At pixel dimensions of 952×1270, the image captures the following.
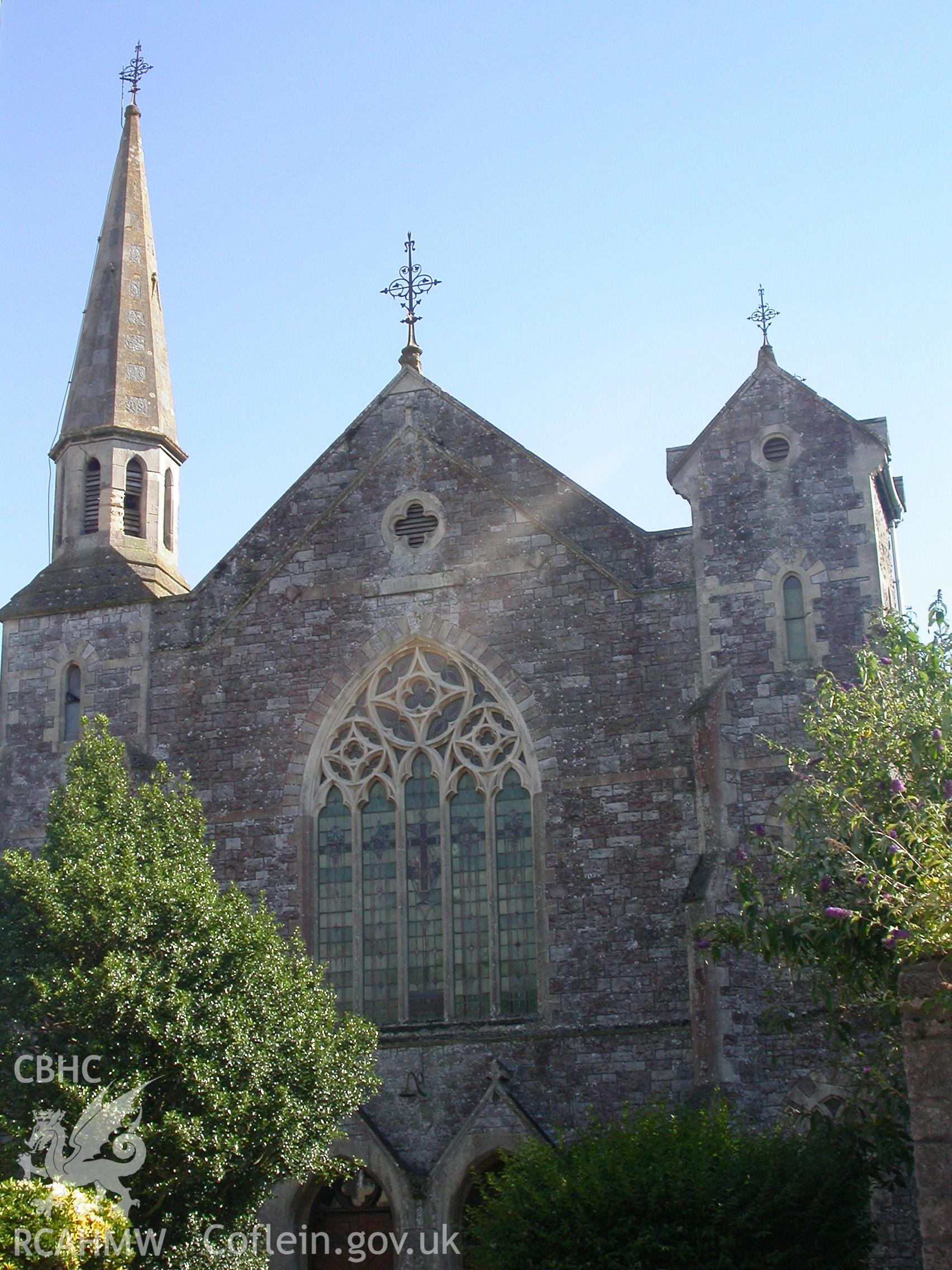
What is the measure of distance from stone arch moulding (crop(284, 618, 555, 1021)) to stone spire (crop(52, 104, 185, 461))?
243 inches

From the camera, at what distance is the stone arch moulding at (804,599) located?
22797mm

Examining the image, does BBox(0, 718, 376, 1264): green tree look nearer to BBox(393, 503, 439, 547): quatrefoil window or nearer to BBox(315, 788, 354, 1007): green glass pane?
BBox(315, 788, 354, 1007): green glass pane

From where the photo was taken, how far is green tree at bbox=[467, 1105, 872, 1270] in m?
16.7

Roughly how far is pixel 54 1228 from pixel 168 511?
1495 cm

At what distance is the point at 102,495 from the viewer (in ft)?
90.5

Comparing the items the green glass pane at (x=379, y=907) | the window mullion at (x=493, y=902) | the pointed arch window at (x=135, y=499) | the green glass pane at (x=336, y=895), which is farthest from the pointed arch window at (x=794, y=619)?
the pointed arch window at (x=135, y=499)

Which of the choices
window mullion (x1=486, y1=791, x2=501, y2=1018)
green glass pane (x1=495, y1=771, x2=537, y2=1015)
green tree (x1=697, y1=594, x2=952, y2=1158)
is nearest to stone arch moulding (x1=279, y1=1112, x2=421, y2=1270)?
Answer: window mullion (x1=486, y1=791, x2=501, y2=1018)

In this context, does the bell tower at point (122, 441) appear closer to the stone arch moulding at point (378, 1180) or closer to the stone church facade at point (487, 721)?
the stone church facade at point (487, 721)

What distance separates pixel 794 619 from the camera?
23094mm

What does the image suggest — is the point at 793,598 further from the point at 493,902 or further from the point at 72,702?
the point at 72,702

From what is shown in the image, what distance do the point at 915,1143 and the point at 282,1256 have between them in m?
12.2

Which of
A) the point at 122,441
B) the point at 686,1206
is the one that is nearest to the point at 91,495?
the point at 122,441

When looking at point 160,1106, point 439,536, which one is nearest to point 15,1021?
point 160,1106

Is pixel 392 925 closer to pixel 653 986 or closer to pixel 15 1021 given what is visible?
pixel 653 986
